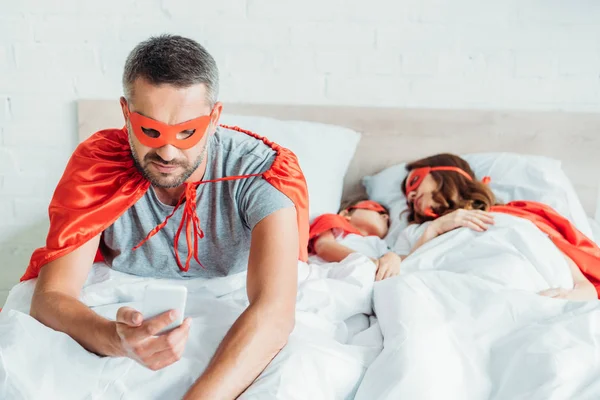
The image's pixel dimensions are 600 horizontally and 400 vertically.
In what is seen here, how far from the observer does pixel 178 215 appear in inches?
52.7

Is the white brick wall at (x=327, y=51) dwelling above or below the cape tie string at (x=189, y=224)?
above

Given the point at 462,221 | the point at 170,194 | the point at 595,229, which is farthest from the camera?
the point at 595,229

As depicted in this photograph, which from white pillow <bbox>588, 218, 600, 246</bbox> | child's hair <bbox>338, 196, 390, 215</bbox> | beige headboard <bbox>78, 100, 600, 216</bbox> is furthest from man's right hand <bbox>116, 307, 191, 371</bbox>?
white pillow <bbox>588, 218, 600, 246</bbox>

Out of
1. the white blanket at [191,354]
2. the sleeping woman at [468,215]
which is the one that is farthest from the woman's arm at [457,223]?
the white blanket at [191,354]

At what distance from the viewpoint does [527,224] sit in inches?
64.6

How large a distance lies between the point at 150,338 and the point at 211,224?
41 centimetres

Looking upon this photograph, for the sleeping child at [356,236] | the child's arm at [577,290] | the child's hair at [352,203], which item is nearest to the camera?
the child's arm at [577,290]

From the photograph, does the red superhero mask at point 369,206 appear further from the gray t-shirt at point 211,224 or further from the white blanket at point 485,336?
the gray t-shirt at point 211,224

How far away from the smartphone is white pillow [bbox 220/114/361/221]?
1.04 meters

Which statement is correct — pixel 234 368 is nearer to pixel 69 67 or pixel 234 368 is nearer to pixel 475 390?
pixel 475 390

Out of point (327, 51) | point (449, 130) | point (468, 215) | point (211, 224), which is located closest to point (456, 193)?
point (468, 215)

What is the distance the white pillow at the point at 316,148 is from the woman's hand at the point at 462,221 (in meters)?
0.38

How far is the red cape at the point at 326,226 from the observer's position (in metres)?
1.82

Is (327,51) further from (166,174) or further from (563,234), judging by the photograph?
(166,174)
